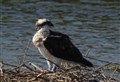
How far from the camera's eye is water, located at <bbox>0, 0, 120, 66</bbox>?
17406 mm

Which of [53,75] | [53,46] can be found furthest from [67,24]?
[53,75]

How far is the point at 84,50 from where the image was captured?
1762 cm

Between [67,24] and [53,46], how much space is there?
9720 mm

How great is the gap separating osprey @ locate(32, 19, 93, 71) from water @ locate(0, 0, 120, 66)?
3653mm

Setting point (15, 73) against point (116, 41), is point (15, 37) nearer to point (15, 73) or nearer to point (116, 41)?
point (116, 41)

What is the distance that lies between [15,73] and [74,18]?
11.4 m

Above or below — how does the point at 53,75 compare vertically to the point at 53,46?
below

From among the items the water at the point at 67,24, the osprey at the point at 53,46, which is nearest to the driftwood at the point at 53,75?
the osprey at the point at 53,46

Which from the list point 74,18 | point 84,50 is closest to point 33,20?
point 74,18

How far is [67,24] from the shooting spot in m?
21.5

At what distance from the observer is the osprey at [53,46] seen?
11.5 metres

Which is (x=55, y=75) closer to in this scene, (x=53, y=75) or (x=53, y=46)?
(x=53, y=75)

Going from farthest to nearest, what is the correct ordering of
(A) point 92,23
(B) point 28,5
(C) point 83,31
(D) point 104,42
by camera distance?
(B) point 28,5 → (A) point 92,23 → (C) point 83,31 → (D) point 104,42

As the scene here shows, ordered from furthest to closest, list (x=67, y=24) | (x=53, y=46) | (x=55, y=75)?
(x=67, y=24)
(x=53, y=46)
(x=55, y=75)
